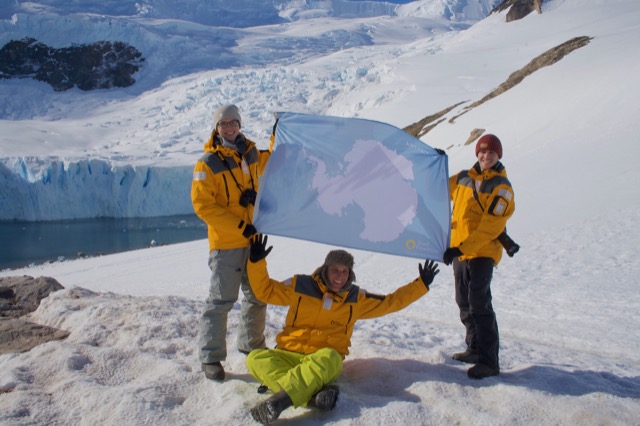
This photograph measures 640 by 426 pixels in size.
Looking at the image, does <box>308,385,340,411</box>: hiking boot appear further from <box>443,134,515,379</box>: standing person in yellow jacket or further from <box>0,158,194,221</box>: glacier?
<box>0,158,194,221</box>: glacier

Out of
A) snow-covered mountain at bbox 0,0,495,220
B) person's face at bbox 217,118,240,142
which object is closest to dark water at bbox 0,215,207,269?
snow-covered mountain at bbox 0,0,495,220

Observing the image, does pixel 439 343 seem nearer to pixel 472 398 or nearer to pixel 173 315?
pixel 472 398

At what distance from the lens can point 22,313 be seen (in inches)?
182

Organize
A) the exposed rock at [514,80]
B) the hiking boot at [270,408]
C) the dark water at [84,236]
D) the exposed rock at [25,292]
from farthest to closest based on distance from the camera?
the exposed rock at [514,80], the dark water at [84,236], the exposed rock at [25,292], the hiking boot at [270,408]

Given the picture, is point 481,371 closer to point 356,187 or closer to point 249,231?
point 356,187

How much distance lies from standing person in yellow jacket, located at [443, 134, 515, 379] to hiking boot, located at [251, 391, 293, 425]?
115cm

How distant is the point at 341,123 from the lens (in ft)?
11.1

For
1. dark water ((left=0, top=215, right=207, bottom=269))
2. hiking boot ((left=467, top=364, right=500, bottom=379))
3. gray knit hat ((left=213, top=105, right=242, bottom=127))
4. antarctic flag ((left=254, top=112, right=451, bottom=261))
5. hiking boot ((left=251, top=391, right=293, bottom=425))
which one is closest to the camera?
hiking boot ((left=251, top=391, right=293, bottom=425))

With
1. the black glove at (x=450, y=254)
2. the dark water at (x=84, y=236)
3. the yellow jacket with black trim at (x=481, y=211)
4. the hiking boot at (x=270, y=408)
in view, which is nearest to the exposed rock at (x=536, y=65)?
the dark water at (x=84, y=236)

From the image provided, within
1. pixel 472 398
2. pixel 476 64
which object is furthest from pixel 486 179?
pixel 476 64

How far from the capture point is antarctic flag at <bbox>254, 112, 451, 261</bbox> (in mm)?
3174

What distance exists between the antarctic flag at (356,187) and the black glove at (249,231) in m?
0.14

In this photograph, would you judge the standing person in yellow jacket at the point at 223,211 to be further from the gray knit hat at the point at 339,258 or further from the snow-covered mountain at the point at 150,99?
the snow-covered mountain at the point at 150,99

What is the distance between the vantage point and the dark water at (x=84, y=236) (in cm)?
1708
